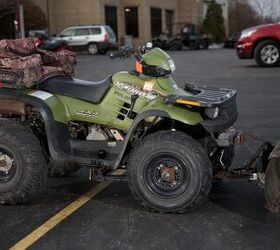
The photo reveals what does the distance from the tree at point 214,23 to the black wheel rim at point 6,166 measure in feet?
173

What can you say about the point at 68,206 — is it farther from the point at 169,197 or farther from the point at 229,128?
the point at 229,128

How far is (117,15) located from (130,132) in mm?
43400

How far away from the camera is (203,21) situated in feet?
197

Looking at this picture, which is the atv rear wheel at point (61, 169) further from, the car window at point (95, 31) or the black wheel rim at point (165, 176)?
the car window at point (95, 31)

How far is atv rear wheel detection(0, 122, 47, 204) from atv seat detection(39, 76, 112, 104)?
490 mm

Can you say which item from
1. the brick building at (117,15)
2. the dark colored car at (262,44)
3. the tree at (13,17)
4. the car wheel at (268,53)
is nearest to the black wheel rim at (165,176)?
the dark colored car at (262,44)

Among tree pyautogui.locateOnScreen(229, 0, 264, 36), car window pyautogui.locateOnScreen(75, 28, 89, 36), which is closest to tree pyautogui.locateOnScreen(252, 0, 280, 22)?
tree pyautogui.locateOnScreen(229, 0, 264, 36)

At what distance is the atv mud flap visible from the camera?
501 cm

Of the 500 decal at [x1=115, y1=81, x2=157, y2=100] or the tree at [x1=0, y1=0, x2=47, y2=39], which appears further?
the tree at [x1=0, y1=0, x2=47, y2=39]

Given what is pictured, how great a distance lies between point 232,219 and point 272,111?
5.67 metres

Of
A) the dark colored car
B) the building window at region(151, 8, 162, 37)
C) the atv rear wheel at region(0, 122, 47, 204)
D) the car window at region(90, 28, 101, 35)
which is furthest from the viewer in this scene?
the building window at region(151, 8, 162, 37)

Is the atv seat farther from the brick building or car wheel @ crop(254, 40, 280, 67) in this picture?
the brick building

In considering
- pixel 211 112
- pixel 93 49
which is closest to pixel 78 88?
pixel 211 112

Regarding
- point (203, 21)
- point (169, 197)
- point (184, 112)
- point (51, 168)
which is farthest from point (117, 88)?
point (203, 21)
